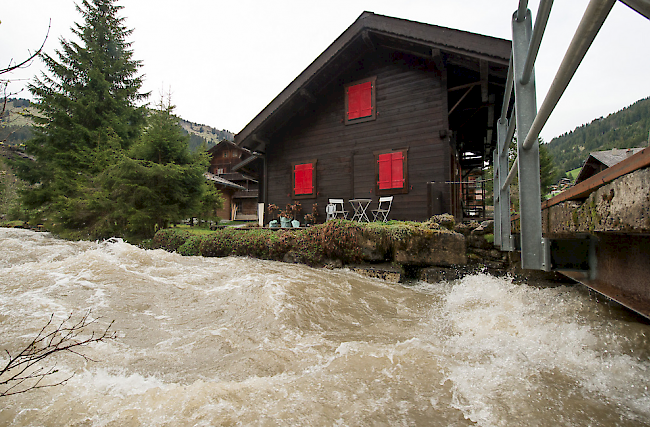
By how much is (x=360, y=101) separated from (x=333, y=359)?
30.4ft

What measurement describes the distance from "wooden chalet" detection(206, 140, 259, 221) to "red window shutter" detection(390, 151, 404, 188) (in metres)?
12.9

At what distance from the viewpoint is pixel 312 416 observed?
1537 mm

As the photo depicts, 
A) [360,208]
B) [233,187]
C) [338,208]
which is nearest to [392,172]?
[360,208]

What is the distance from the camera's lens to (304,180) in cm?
1080

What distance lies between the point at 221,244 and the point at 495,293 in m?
6.78

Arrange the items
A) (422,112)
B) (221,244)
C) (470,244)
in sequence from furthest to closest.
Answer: (422,112) < (221,244) < (470,244)

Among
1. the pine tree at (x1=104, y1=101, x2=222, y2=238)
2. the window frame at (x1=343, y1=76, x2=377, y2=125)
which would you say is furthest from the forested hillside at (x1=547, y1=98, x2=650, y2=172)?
the pine tree at (x1=104, y1=101, x2=222, y2=238)

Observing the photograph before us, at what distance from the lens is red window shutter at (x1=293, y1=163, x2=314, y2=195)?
10673 mm

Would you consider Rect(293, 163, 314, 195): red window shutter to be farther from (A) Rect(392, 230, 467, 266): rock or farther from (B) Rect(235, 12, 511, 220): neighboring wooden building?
(A) Rect(392, 230, 467, 266): rock

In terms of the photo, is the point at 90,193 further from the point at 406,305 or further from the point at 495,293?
the point at 495,293

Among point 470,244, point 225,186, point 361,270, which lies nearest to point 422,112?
point 470,244

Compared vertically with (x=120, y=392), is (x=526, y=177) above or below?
above

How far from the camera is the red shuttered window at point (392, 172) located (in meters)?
9.09

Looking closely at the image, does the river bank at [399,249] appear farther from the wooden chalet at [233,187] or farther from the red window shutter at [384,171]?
the wooden chalet at [233,187]
